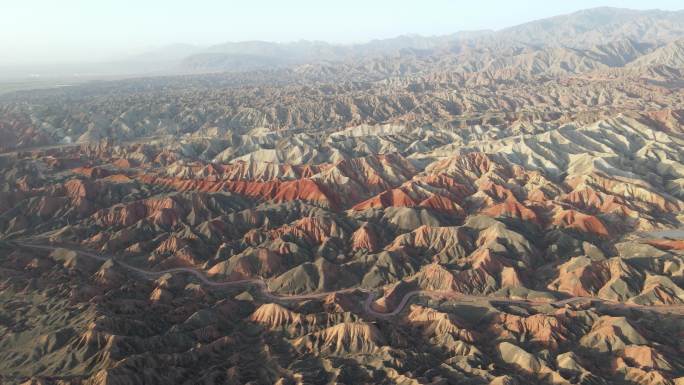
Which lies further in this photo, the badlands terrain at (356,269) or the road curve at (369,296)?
the road curve at (369,296)

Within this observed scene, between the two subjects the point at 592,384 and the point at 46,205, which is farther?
the point at 46,205

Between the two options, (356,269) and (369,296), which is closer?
(369,296)

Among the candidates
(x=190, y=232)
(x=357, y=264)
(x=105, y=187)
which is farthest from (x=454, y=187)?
(x=105, y=187)

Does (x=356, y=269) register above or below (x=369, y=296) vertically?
above

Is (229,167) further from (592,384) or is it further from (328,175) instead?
(592,384)

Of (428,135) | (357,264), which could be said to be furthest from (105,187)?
(428,135)

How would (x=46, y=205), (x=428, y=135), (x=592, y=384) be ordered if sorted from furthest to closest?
1. (x=428, y=135)
2. (x=46, y=205)
3. (x=592, y=384)

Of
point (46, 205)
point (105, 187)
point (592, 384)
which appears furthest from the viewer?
point (105, 187)

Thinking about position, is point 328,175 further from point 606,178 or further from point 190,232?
point 606,178

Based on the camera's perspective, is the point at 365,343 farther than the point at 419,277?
No

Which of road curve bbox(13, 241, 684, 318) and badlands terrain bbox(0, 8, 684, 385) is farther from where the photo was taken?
road curve bbox(13, 241, 684, 318)
